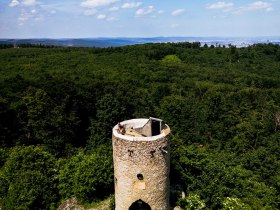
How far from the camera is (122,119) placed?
35531 millimetres

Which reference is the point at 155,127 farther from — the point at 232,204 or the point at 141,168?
the point at 232,204

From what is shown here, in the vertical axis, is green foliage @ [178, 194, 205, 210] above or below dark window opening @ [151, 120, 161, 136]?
below

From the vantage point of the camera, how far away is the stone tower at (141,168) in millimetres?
13750

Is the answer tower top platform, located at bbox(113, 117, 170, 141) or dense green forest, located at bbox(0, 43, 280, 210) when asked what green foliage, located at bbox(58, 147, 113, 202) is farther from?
tower top platform, located at bbox(113, 117, 170, 141)

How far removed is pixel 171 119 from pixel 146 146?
28183 mm

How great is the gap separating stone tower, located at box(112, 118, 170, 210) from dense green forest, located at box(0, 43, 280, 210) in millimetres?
5266

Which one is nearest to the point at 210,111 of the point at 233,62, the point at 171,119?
the point at 171,119

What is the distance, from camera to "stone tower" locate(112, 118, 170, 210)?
1375 centimetres

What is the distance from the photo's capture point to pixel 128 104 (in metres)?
39.0

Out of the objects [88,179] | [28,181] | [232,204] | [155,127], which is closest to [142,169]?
[155,127]

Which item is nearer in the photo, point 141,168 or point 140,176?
point 141,168

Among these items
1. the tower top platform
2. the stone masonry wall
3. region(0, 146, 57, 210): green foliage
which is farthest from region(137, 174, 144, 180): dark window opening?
region(0, 146, 57, 210): green foliage

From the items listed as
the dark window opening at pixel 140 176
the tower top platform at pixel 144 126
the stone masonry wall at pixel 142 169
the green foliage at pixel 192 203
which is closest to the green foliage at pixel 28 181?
the stone masonry wall at pixel 142 169

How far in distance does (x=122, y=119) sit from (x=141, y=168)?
2180 cm
